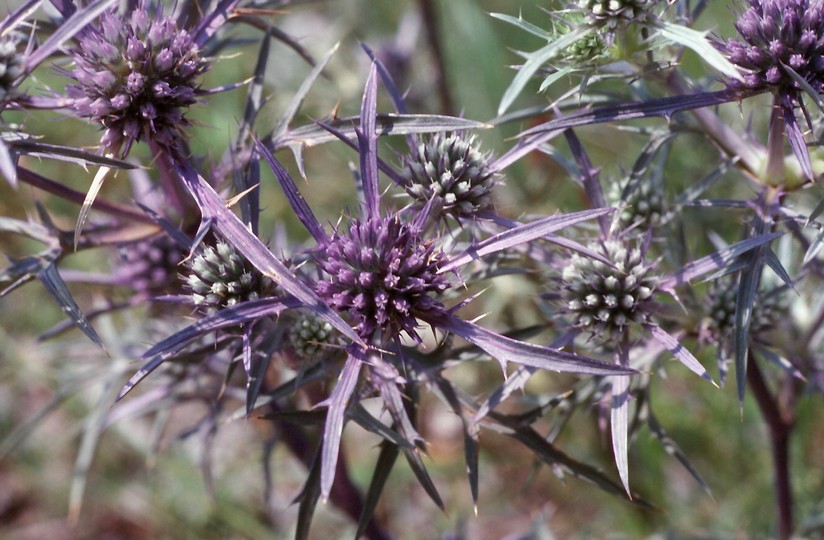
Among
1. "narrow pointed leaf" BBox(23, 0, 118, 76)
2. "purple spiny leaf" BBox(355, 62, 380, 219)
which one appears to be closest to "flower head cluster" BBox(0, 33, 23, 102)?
"narrow pointed leaf" BBox(23, 0, 118, 76)

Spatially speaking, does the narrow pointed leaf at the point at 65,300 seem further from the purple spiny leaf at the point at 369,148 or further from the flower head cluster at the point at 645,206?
the flower head cluster at the point at 645,206

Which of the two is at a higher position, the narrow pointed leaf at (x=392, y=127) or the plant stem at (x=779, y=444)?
the narrow pointed leaf at (x=392, y=127)

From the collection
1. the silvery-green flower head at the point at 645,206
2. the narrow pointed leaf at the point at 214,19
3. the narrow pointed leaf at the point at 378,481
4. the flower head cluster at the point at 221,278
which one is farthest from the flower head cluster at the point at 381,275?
the silvery-green flower head at the point at 645,206

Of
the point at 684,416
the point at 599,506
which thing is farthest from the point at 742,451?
the point at 599,506

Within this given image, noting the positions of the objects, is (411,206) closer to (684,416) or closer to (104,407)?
(104,407)

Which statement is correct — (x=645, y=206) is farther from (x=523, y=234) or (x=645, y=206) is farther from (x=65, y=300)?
(x=65, y=300)

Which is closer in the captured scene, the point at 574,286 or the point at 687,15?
the point at 574,286
